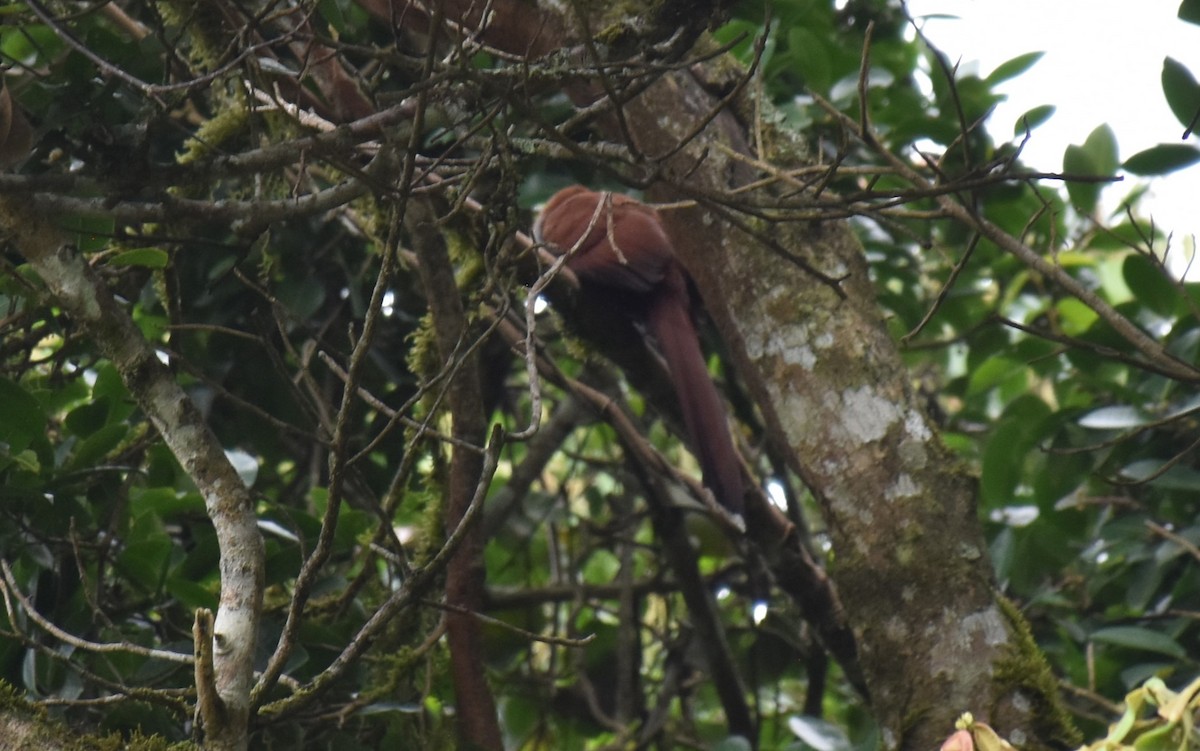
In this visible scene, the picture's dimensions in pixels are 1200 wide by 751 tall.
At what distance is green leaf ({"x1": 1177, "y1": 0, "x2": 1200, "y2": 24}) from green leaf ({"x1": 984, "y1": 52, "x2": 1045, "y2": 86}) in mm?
880

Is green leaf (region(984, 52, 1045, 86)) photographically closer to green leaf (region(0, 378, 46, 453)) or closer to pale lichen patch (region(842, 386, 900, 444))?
pale lichen patch (region(842, 386, 900, 444))

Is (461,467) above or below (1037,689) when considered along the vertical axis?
above

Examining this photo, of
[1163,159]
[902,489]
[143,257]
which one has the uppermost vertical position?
[1163,159]

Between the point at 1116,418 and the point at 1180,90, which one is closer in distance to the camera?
the point at 1180,90

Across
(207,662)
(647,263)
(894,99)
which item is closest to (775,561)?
(647,263)

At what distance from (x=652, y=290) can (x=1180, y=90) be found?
1529 millimetres

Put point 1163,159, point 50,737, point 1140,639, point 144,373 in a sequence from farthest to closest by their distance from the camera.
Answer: point 1163,159 → point 1140,639 → point 144,373 → point 50,737

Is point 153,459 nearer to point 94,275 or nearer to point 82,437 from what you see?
point 82,437

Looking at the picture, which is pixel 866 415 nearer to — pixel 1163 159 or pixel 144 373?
pixel 1163 159

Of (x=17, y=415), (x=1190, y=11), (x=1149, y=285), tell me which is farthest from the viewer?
(x=1149, y=285)

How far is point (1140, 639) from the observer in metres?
2.53

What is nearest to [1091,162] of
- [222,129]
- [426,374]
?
[426,374]

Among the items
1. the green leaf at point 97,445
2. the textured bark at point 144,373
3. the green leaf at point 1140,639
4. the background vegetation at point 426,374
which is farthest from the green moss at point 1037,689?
the green leaf at point 97,445

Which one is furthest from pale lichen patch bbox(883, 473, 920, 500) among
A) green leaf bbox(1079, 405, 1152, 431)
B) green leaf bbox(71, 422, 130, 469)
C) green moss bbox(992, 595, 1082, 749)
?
green leaf bbox(71, 422, 130, 469)
